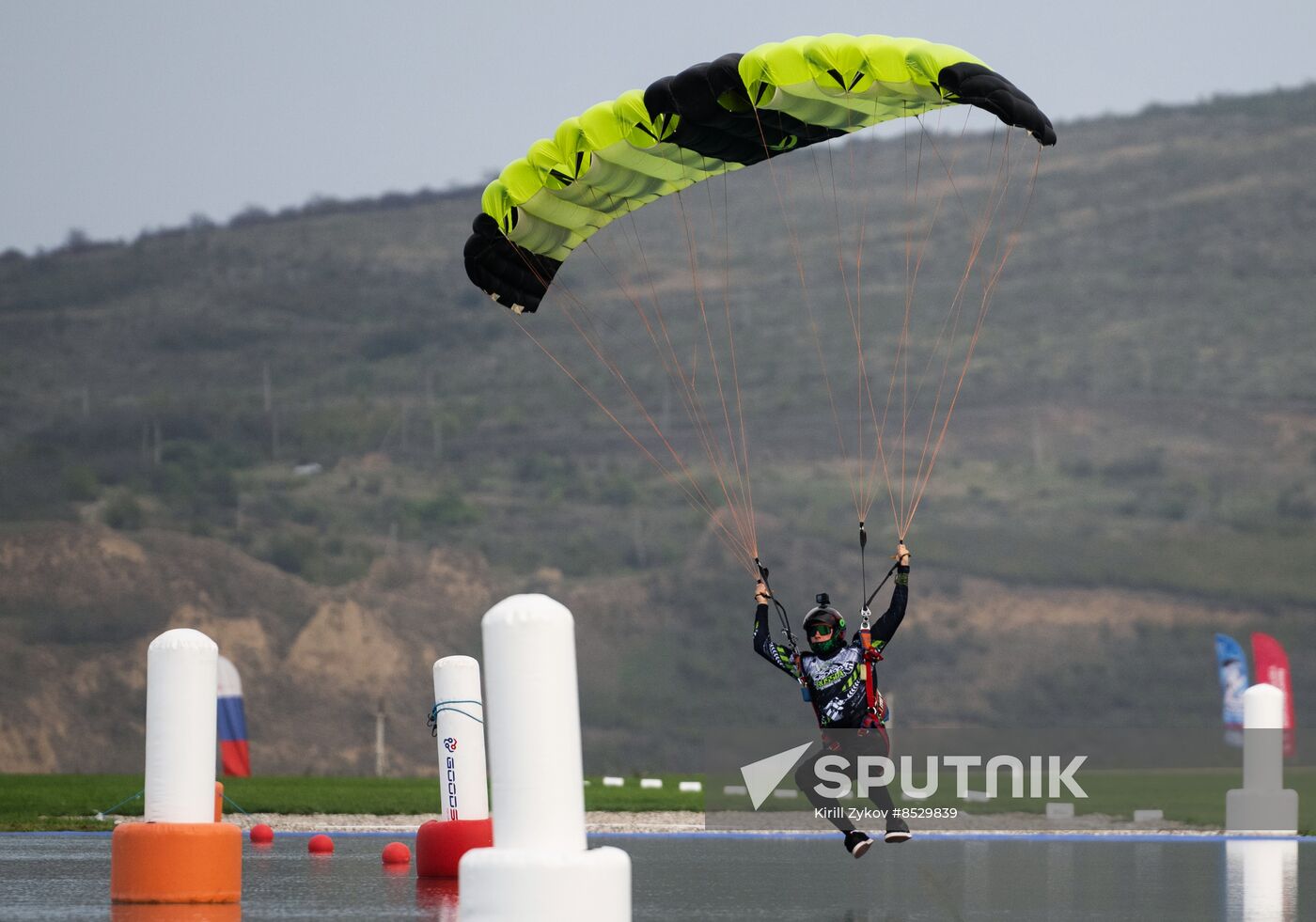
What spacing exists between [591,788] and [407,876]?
13623 mm

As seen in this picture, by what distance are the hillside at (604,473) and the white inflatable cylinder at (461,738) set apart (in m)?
41.6

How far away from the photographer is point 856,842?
10820 mm

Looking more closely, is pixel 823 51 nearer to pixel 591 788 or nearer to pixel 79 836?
pixel 79 836

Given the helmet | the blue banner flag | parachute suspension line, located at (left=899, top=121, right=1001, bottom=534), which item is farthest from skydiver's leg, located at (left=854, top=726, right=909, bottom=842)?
the blue banner flag

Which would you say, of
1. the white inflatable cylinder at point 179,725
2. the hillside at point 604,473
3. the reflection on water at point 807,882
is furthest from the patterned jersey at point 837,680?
the hillside at point 604,473

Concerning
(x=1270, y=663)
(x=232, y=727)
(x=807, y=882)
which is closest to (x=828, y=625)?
(x=807, y=882)

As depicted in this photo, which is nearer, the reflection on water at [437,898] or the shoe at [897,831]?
the reflection on water at [437,898]

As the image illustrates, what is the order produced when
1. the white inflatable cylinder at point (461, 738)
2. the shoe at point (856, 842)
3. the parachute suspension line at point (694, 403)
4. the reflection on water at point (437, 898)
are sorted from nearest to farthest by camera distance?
the reflection on water at point (437, 898), the shoe at point (856, 842), the white inflatable cylinder at point (461, 738), the parachute suspension line at point (694, 403)

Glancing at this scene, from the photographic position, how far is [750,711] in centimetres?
6088

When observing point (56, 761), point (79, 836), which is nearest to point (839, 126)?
point (79, 836)

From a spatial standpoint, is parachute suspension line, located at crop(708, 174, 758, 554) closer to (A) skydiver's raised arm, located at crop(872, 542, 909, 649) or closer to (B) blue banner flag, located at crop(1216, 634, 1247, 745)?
(A) skydiver's raised arm, located at crop(872, 542, 909, 649)

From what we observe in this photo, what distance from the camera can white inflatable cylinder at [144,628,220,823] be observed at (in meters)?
9.78

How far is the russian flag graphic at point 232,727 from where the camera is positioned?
29.8 metres

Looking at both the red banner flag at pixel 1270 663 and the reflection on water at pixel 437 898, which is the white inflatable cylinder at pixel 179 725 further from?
the red banner flag at pixel 1270 663
